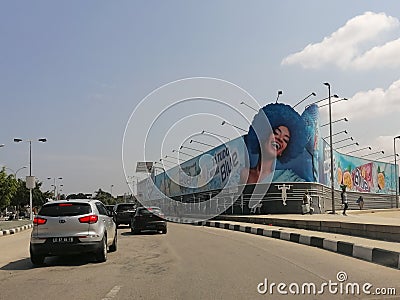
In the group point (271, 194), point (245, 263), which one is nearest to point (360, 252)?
point (245, 263)

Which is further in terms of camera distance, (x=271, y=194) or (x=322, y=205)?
(x=322, y=205)

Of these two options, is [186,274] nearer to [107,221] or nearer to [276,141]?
[107,221]

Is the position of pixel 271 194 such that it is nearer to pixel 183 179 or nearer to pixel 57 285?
pixel 183 179

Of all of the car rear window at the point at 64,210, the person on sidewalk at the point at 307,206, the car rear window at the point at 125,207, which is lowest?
the person on sidewalk at the point at 307,206

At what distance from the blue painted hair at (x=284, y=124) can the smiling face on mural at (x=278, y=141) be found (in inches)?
11.6

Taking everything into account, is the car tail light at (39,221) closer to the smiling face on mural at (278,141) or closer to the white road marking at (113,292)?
the white road marking at (113,292)

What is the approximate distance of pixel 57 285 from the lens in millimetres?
11234

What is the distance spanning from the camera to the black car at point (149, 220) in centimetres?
2883

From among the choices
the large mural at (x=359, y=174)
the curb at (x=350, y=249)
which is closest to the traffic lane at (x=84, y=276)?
the curb at (x=350, y=249)

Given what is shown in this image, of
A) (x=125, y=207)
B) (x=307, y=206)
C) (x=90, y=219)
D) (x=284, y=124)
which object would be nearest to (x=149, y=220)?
(x=125, y=207)

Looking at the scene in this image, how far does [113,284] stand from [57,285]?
3.66 ft

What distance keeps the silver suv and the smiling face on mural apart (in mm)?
40721

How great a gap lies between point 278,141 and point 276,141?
0.20m

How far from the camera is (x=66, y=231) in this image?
1451 centimetres
